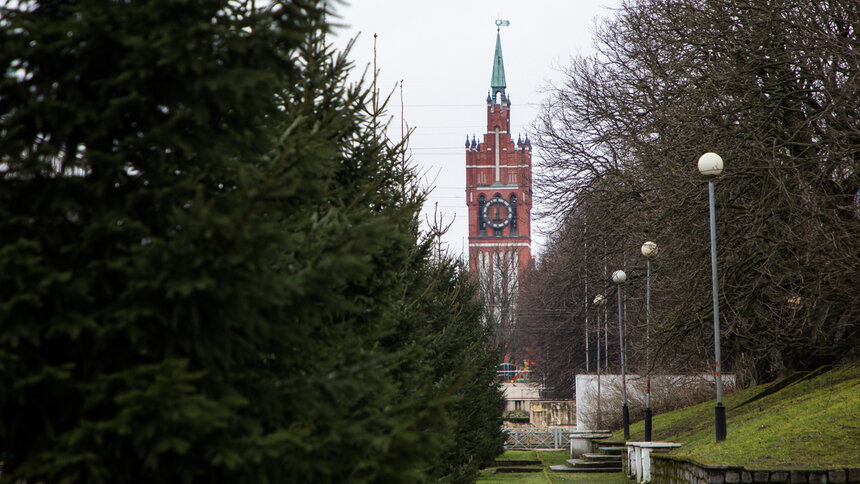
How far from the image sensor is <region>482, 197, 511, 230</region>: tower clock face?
116m

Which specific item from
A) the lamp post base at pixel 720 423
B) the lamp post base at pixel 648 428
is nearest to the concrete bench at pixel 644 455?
the lamp post base at pixel 648 428

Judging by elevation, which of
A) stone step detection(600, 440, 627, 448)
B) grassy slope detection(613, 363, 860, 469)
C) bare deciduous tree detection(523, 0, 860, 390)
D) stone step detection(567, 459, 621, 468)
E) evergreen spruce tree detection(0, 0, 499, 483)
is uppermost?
bare deciduous tree detection(523, 0, 860, 390)

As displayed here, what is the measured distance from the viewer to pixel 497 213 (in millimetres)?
116875

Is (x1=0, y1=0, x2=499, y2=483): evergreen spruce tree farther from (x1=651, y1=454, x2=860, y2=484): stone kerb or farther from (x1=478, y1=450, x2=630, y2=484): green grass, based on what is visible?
(x1=478, y1=450, x2=630, y2=484): green grass

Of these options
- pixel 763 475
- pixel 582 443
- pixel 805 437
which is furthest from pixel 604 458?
pixel 763 475

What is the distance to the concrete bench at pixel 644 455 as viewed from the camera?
1638 centimetres

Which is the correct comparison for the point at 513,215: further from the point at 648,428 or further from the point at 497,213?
the point at 648,428

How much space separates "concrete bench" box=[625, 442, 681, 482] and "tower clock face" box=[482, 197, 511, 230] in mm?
97245

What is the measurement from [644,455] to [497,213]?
100 m

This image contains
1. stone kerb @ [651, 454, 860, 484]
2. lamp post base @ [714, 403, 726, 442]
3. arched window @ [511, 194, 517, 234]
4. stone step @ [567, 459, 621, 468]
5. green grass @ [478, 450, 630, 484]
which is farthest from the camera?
arched window @ [511, 194, 517, 234]

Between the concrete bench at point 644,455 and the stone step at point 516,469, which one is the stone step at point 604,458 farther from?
the concrete bench at point 644,455

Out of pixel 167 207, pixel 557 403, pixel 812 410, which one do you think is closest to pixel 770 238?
pixel 812 410

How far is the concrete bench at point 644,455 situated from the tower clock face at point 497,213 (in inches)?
3829

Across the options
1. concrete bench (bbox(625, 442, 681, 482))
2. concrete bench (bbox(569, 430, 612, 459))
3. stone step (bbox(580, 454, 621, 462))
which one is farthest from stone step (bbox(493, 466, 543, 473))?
concrete bench (bbox(625, 442, 681, 482))
